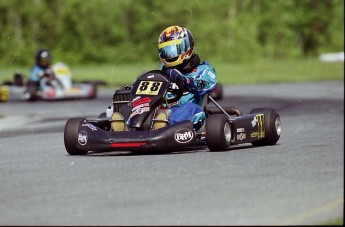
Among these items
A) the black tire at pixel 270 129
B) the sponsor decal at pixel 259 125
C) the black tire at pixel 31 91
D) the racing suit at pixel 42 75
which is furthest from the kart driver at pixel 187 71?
the racing suit at pixel 42 75

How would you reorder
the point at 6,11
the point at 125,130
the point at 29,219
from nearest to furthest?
the point at 29,219 < the point at 125,130 < the point at 6,11

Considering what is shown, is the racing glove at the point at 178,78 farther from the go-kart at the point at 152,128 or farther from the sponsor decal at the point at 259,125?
the sponsor decal at the point at 259,125

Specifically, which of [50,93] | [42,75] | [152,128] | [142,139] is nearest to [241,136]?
[152,128]

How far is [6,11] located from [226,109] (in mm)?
48152

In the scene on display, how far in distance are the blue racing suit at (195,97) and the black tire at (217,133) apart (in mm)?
431

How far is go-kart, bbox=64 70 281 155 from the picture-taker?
28.4 feet

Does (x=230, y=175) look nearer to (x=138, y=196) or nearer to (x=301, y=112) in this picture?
(x=138, y=196)

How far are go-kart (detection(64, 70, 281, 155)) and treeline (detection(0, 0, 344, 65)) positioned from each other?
134 feet

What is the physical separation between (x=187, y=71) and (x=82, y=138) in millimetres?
1282

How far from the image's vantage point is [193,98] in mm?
9508

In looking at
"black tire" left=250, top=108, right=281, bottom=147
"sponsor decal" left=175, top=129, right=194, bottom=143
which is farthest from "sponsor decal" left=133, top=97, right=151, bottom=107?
"black tire" left=250, top=108, right=281, bottom=147

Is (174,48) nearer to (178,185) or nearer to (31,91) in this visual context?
(178,185)

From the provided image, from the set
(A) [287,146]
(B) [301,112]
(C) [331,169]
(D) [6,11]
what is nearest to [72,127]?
(A) [287,146]

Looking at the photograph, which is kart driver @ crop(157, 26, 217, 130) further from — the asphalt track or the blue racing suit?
the asphalt track
